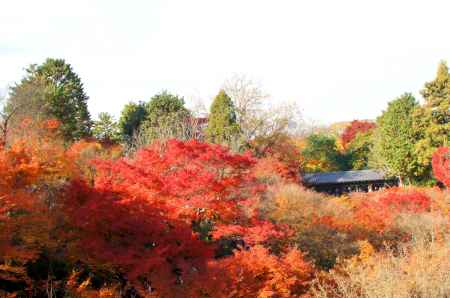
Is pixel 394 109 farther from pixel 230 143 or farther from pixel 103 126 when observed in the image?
pixel 103 126

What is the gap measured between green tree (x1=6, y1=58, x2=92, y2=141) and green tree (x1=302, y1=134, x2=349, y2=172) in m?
20.6

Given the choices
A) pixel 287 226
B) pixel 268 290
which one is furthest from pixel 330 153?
pixel 268 290

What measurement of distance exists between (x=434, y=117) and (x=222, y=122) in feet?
49.9

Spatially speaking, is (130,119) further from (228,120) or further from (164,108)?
(228,120)

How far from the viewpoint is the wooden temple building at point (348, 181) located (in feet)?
137

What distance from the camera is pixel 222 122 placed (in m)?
35.9

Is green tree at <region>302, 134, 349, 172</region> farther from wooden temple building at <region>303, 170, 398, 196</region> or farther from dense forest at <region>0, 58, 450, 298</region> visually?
dense forest at <region>0, 58, 450, 298</region>

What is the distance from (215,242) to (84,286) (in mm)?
5563

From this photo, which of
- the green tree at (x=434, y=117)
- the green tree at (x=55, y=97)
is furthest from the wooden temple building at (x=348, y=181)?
the green tree at (x=55, y=97)

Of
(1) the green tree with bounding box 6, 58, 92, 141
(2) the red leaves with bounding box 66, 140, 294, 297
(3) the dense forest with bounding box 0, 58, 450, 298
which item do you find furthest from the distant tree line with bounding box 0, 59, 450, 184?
(2) the red leaves with bounding box 66, 140, 294, 297

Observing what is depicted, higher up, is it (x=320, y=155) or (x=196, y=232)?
(x=320, y=155)

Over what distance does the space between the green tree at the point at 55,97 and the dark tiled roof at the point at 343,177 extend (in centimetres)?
1872

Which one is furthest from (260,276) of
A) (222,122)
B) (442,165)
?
(222,122)

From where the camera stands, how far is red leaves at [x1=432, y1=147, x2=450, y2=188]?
1114 inches
